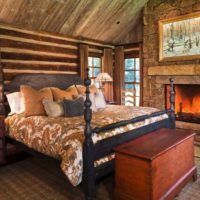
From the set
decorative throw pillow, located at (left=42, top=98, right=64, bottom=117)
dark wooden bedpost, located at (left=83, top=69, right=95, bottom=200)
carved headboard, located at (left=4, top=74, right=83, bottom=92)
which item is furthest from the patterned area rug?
carved headboard, located at (left=4, top=74, right=83, bottom=92)

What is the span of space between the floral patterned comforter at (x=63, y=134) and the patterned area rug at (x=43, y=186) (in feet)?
1.12

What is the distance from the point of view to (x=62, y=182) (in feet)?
9.95

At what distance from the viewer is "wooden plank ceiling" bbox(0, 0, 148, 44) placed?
418cm

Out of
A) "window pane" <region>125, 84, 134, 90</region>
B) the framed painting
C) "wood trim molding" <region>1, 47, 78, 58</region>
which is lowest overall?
"window pane" <region>125, 84, 134, 90</region>

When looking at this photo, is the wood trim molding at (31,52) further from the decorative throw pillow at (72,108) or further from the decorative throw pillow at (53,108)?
the decorative throw pillow at (72,108)

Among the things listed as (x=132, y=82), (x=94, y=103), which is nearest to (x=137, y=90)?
(x=132, y=82)

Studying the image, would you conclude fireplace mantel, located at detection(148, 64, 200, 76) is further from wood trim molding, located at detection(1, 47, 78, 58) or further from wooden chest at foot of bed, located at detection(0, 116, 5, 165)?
wooden chest at foot of bed, located at detection(0, 116, 5, 165)

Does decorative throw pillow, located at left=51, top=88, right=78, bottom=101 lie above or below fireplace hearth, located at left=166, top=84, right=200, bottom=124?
above

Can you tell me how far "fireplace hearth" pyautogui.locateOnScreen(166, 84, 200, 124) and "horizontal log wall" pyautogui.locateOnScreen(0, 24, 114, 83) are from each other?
2658 millimetres

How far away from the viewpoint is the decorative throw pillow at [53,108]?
3508 millimetres

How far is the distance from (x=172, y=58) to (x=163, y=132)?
9.27ft

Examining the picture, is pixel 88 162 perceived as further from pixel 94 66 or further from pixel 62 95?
pixel 94 66

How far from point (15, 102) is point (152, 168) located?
2.82 metres

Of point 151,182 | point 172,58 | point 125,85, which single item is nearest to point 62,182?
point 151,182
